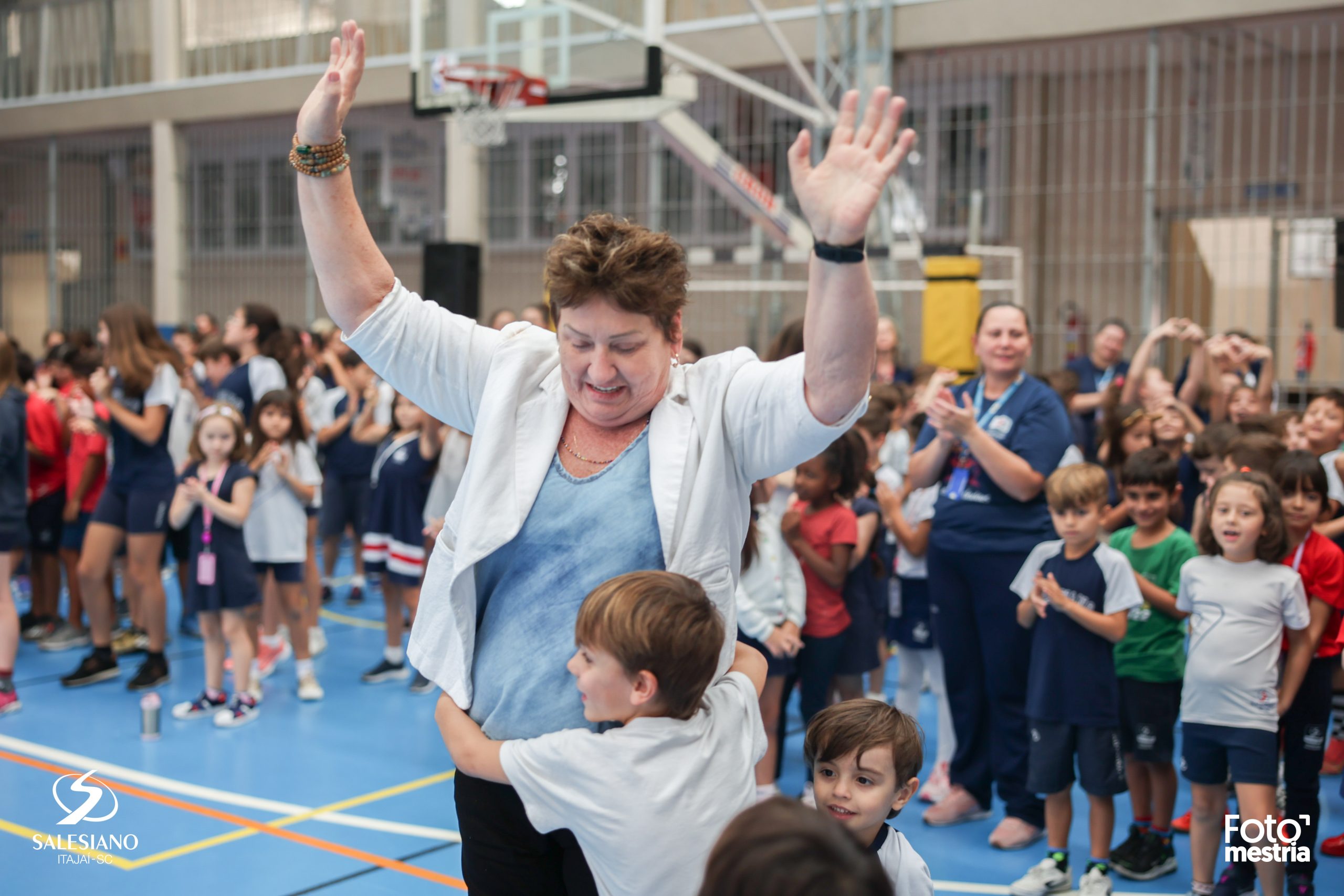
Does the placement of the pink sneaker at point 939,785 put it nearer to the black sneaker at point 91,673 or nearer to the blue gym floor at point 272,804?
the blue gym floor at point 272,804

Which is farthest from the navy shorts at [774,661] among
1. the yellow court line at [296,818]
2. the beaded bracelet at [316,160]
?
the beaded bracelet at [316,160]

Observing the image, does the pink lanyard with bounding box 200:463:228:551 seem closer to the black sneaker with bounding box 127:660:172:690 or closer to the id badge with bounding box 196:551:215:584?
the id badge with bounding box 196:551:215:584

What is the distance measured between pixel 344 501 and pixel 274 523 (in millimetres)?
1889

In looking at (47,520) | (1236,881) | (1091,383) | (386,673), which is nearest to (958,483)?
(1236,881)

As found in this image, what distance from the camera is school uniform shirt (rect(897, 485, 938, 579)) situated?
485 cm

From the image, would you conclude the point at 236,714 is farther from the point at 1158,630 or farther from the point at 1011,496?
the point at 1158,630

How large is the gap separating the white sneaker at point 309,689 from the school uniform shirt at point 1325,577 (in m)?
4.12

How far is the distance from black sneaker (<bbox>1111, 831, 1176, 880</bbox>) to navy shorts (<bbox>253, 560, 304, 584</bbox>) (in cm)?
366

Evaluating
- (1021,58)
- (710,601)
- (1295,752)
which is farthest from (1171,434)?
(1021,58)

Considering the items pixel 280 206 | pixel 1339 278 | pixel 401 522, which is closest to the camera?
pixel 401 522

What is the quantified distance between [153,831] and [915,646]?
9.35ft

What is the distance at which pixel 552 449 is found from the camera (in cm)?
188

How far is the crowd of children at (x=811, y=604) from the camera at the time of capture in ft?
5.72

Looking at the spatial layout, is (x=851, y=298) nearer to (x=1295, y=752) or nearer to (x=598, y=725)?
(x=598, y=725)
